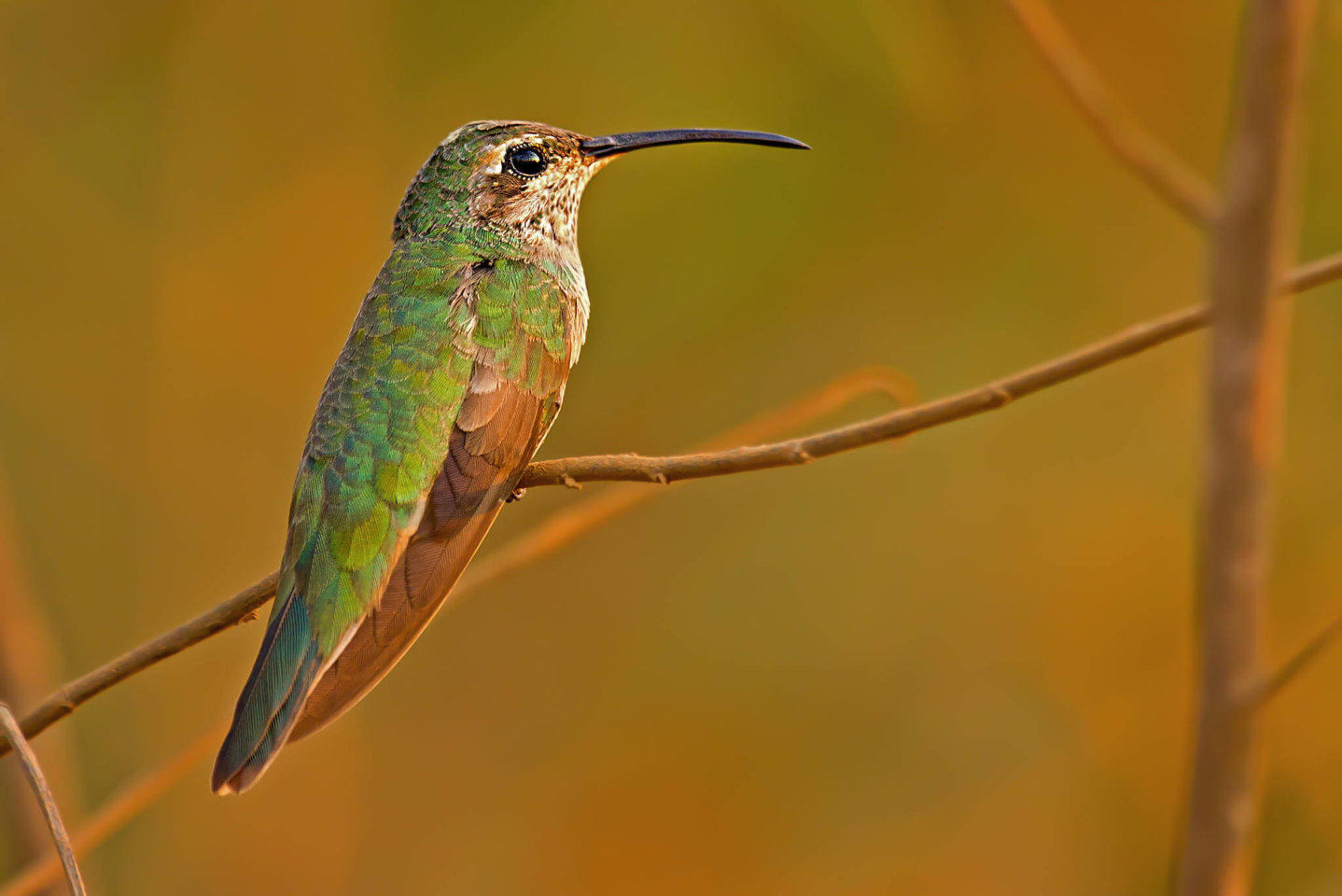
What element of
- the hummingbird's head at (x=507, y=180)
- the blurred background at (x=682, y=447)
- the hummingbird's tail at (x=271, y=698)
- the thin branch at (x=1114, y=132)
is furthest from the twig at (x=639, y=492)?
the blurred background at (x=682, y=447)

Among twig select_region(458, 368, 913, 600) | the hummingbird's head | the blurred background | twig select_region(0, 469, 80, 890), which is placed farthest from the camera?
the blurred background

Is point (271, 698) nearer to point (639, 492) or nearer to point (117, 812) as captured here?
point (117, 812)

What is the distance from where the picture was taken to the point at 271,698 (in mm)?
1822

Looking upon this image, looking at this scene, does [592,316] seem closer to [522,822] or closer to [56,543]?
[522,822]

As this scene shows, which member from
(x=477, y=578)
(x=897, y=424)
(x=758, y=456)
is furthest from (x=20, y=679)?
(x=897, y=424)

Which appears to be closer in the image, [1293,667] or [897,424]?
[1293,667]

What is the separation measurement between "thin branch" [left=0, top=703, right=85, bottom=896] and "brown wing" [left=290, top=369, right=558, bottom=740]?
1.30 feet

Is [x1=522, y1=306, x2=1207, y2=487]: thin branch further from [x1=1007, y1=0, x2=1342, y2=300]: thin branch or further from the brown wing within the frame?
the brown wing

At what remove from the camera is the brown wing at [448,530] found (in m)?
1.79

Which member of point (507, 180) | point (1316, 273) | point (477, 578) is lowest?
point (477, 578)

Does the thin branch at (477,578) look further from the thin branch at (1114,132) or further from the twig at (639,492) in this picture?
the thin branch at (1114,132)

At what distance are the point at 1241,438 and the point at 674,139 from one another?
218 cm

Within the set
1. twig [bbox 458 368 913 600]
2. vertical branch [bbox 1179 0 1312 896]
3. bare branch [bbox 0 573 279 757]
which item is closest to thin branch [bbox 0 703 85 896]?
bare branch [bbox 0 573 279 757]

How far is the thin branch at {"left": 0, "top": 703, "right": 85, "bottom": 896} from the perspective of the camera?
1151 mm
